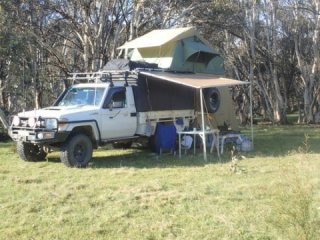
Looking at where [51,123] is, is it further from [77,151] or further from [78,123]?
[77,151]

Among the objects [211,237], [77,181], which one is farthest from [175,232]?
[77,181]

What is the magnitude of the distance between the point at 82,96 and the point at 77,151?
5.54 feet

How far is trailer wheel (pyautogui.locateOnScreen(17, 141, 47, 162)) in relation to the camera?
12.5 meters

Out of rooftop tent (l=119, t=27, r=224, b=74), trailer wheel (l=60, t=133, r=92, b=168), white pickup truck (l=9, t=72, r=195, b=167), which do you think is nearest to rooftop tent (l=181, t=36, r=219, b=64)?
rooftop tent (l=119, t=27, r=224, b=74)

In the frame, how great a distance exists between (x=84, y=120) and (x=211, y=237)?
6328mm

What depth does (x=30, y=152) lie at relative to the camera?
1262 centimetres

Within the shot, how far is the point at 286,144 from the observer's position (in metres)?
16.1

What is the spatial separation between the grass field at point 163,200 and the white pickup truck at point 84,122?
49 cm

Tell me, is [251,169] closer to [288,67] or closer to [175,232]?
[175,232]

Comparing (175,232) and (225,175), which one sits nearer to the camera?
(175,232)

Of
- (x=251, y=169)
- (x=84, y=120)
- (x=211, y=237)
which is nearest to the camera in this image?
(x=211, y=237)

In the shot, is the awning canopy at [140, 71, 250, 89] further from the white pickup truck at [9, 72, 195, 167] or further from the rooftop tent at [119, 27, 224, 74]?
the rooftop tent at [119, 27, 224, 74]

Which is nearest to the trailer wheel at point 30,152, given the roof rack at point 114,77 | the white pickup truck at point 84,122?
the white pickup truck at point 84,122

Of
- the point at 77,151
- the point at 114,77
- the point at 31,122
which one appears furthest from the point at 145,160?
the point at 31,122
